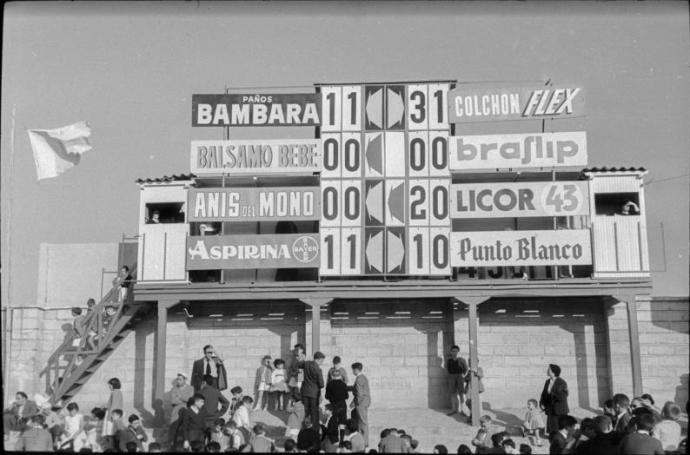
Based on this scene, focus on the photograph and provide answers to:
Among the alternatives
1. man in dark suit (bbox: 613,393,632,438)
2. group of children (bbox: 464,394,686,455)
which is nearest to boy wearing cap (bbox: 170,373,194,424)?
group of children (bbox: 464,394,686,455)

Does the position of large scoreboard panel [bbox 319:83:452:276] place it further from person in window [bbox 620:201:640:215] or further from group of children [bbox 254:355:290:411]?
person in window [bbox 620:201:640:215]

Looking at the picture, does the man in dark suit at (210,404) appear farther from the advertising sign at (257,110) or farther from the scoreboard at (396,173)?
the advertising sign at (257,110)

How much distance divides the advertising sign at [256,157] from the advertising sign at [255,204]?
0.47m

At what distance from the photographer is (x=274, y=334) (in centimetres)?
2375

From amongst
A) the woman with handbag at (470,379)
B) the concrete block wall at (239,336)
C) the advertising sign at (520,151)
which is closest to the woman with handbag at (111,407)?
the concrete block wall at (239,336)

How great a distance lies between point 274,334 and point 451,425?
17.4 feet

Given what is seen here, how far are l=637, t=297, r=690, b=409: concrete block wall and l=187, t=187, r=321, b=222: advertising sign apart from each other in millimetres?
8527

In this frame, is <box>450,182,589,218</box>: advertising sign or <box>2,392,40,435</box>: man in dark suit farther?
<box>450,182,589,218</box>: advertising sign

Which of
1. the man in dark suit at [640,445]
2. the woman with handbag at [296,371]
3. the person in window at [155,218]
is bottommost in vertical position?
the man in dark suit at [640,445]

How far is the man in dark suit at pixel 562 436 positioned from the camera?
13.1 meters

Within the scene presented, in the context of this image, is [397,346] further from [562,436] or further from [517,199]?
[562,436]

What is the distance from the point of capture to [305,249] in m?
22.2

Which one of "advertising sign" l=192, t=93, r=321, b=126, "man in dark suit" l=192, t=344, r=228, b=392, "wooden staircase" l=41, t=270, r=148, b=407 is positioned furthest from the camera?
"wooden staircase" l=41, t=270, r=148, b=407

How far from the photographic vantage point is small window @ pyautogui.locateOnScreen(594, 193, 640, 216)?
22.4 metres
